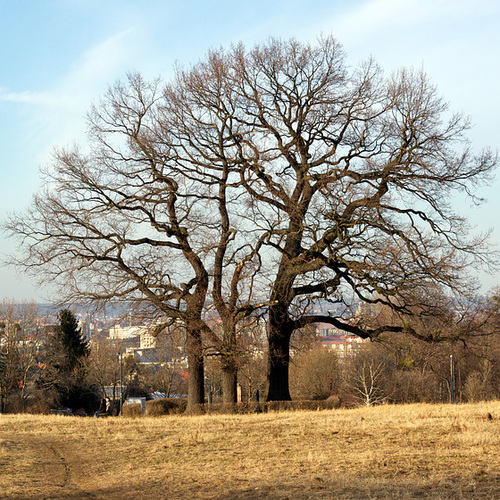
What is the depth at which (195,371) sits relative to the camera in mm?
22453

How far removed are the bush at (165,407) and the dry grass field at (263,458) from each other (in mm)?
5039

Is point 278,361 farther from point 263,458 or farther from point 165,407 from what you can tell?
point 263,458

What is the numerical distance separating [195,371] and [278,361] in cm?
298

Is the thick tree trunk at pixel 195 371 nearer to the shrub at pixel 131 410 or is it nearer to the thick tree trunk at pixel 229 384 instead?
the thick tree trunk at pixel 229 384

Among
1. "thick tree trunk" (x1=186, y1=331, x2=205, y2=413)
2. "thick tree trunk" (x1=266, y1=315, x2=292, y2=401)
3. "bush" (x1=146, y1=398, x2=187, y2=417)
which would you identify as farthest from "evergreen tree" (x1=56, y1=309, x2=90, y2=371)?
"thick tree trunk" (x1=266, y1=315, x2=292, y2=401)

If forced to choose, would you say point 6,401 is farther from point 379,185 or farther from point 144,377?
point 379,185

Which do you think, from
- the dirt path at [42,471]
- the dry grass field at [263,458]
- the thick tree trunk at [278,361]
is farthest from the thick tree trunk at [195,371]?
the dirt path at [42,471]

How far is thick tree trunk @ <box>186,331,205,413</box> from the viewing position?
21008 mm

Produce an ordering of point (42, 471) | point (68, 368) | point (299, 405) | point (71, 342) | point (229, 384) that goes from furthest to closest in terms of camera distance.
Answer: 1. point (71, 342)
2. point (68, 368)
3. point (229, 384)
4. point (299, 405)
5. point (42, 471)

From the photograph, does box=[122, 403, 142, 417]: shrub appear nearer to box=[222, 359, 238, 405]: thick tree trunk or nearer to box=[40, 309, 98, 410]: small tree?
box=[222, 359, 238, 405]: thick tree trunk

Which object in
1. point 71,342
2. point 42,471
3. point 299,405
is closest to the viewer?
point 42,471

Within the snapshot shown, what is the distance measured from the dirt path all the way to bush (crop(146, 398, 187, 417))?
7631 millimetres

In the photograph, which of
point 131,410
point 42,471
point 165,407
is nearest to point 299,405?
point 165,407

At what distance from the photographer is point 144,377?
7325 centimetres
